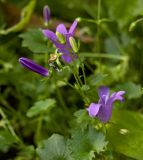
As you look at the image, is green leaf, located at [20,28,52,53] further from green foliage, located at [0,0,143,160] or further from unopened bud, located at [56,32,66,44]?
unopened bud, located at [56,32,66,44]

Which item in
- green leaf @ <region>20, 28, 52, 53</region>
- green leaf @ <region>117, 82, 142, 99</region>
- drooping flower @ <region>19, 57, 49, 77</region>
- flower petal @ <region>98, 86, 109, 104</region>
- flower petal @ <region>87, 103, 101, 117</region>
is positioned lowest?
green leaf @ <region>117, 82, 142, 99</region>

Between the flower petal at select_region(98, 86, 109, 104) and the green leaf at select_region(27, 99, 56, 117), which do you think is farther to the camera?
the green leaf at select_region(27, 99, 56, 117)

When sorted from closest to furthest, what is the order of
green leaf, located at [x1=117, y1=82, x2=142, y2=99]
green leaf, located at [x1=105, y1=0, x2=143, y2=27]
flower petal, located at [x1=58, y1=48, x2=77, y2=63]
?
flower petal, located at [x1=58, y1=48, x2=77, y2=63] → green leaf, located at [x1=117, y1=82, x2=142, y2=99] → green leaf, located at [x1=105, y1=0, x2=143, y2=27]

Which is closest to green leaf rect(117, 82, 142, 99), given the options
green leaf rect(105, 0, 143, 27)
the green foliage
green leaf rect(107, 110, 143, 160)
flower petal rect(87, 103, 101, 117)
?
the green foliage

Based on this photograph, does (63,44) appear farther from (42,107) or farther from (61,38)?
(42,107)

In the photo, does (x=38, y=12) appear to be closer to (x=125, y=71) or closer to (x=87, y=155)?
(x=125, y=71)

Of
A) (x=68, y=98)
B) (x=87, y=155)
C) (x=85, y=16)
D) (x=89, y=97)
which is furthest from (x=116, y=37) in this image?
(x=87, y=155)

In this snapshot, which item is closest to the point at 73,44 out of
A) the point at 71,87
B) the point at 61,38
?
the point at 61,38
